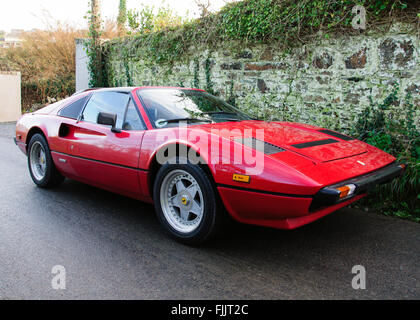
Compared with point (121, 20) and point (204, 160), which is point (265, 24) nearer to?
point (204, 160)

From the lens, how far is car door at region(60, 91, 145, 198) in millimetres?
3318

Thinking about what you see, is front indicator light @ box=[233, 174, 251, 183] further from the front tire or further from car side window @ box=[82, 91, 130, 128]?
car side window @ box=[82, 91, 130, 128]

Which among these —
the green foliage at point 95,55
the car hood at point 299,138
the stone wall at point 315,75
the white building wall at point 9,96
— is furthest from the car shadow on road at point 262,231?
the white building wall at point 9,96

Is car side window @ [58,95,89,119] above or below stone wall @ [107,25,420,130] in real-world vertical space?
below

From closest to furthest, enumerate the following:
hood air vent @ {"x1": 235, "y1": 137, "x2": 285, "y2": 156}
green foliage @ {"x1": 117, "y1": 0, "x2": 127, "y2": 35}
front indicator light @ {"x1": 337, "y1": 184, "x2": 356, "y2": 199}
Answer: front indicator light @ {"x1": 337, "y1": 184, "x2": 356, "y2": 199}, hood air vent @ {"x1": 235, "y1": 137, "x2": 285, "y2": 156}, green foliage @ {"x1": 117, "y1": 0, "x2": 127, "y2": 35}

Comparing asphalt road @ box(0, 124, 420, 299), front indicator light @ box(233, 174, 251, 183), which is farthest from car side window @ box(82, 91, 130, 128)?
front indicator light @ box(233, 174, 251, 183)

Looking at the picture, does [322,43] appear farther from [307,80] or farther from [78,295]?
[78,295]

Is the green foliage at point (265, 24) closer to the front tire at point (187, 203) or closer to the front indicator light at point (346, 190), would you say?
the front indicator light at point (346, 190)

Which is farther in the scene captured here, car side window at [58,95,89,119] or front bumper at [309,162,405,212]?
car side window at [58,95,89,119]

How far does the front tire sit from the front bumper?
754 millimetres

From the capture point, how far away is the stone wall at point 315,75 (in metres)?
4.90

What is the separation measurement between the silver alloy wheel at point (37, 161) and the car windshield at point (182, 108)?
A: 6.14 feet

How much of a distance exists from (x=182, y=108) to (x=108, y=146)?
81 cm
